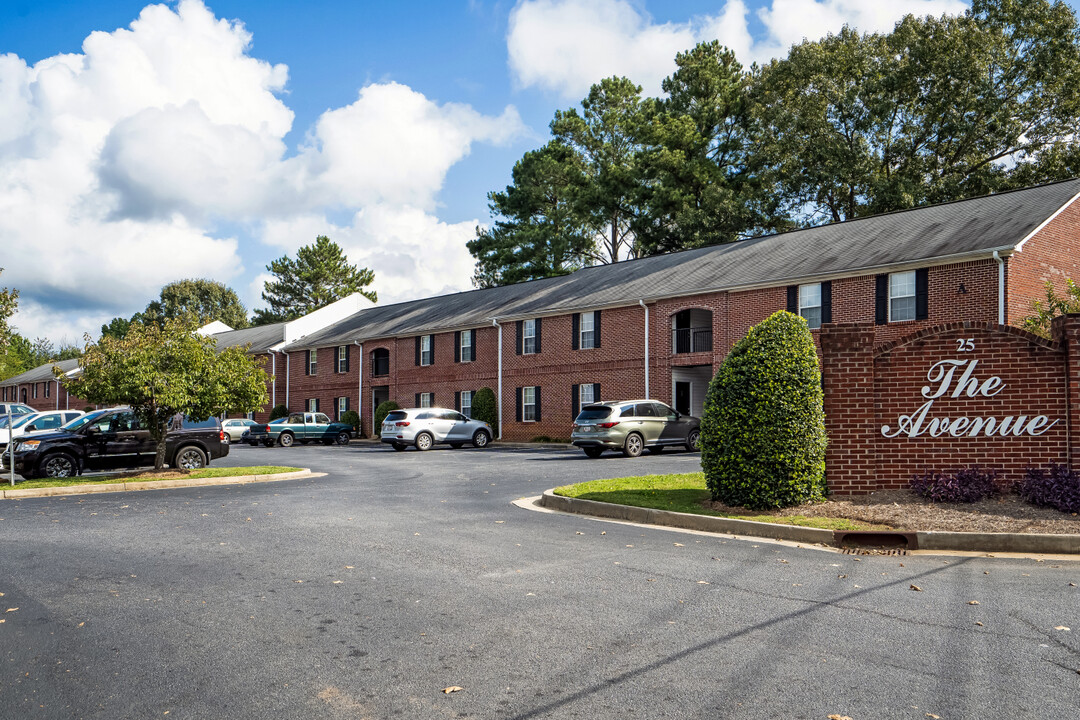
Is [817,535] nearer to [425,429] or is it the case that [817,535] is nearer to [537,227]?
[425,429]

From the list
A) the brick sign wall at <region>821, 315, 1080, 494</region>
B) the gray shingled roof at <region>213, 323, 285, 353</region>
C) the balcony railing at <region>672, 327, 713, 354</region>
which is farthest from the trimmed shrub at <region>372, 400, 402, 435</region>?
the brick sign wall at <region>821, 315, 1080, 494</region>

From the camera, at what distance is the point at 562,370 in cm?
3466

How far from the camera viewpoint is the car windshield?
24.5 metres

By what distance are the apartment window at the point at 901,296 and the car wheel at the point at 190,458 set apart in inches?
766

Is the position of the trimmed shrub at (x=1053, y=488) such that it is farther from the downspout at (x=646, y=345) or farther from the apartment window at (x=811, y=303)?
the downspout at (x=646, y=345)

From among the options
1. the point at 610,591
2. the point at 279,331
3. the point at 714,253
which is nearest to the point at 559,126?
the point at 279,331

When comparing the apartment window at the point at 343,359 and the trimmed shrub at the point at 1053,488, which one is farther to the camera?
the apartment window at the point at 343,359

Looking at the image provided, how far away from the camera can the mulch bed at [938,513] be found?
9.56 m

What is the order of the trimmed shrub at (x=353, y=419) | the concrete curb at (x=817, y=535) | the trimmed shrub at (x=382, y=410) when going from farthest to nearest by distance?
the trimmed shrub at (x=353, y=419) < the trimmed shrub at (x=382, y=410) < the concrete curb at (x=817, y=535)

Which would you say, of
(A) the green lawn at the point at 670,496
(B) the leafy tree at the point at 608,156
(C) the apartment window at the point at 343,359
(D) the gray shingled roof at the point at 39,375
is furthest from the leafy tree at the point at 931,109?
(D) the gray shingled roof at the point at 39,375

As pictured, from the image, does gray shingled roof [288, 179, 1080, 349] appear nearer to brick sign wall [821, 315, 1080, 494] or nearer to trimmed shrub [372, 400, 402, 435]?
trimmed shrub [372, 400, 402, 435]

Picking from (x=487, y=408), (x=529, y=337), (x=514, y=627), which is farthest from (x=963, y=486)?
(x=487, y=408)

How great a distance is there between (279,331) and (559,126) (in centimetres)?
2350

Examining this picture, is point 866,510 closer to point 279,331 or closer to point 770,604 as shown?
point 770,604
